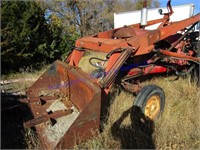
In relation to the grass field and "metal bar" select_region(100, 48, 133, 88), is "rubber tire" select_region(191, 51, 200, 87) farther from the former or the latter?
"metal bar" select_region(100, 48, 133, 88)

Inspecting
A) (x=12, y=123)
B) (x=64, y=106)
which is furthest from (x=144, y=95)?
(x=12, y=123)

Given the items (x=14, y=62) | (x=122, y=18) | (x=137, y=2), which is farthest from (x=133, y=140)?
(x=137, y=2)

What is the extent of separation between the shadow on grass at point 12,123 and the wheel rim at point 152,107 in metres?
1.86

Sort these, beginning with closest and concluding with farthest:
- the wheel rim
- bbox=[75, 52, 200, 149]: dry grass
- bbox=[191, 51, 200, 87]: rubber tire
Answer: bbox=[75, 52, 200, 149]: dry grass
the wheel rim
bbox=[191, 51, 200, 87]: rubber tire

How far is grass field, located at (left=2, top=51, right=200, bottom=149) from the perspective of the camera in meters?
2.99

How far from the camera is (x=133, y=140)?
3.04 m

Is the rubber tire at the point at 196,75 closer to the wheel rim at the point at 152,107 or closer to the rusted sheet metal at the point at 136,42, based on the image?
the rusted sheet metal at the point at 136,42

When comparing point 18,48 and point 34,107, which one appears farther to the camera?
point 18,48

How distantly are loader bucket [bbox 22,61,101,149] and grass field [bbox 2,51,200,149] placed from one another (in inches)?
8.2

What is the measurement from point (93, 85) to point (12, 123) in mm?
1524

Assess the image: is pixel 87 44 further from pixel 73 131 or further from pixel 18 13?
pixel 18 13

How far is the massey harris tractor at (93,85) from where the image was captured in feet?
9.23

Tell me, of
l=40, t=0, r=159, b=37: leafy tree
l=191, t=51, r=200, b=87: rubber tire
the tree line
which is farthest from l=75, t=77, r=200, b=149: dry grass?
l=40, t=0, r=159, b=37: leafy tree

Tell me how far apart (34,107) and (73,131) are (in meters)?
0.92
